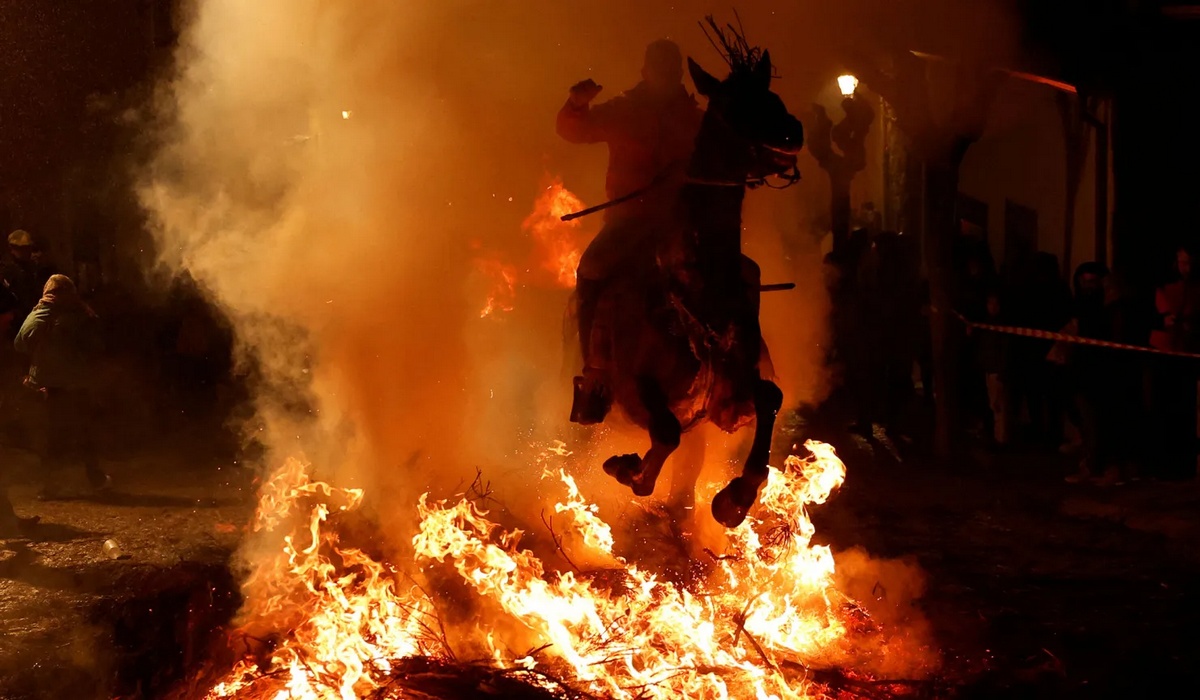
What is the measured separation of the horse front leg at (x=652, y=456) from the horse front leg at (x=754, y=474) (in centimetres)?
38

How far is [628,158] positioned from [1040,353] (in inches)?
265

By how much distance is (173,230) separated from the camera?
970 centimetres

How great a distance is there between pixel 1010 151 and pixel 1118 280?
674 centimetres

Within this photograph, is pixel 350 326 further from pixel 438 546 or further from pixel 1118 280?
pixel 1118 280

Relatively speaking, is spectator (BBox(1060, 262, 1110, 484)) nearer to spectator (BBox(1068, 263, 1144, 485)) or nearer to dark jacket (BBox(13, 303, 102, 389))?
spectator (BBox(1068, 263, 1144, 485))

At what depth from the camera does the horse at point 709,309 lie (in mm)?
5121

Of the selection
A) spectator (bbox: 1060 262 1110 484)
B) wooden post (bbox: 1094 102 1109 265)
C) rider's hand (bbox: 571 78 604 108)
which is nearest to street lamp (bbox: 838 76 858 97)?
wooden post (bbox: 1094 102 1109 265)

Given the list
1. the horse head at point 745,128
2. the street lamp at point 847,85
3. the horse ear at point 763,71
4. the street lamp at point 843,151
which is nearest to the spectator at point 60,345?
the horse head at point 745,128

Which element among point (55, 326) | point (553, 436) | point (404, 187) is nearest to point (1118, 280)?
point (553, 436)

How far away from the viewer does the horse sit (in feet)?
16.8

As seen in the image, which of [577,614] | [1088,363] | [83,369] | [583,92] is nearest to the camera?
[577,614]

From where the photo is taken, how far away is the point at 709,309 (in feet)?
17.5

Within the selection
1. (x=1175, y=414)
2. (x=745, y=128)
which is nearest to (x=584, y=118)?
(x=745, y=128)

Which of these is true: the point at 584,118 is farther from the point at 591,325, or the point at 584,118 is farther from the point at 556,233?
the point at 556,233
